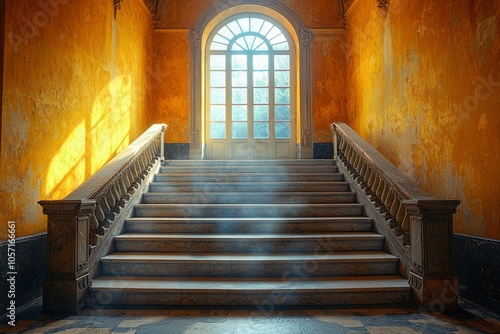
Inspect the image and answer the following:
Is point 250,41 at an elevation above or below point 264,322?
above

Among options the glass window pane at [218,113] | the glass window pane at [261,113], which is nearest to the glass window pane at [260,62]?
the glass window pane at [261,113]

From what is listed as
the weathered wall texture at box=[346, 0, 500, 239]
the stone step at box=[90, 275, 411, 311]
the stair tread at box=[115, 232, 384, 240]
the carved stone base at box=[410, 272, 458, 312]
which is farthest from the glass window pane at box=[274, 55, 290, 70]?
the carved stone base at box=[410, 272, 458, 312]

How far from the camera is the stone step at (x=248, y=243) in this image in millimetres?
4121

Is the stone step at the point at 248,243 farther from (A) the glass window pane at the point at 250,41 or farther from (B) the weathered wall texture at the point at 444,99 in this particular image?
(A) the glass window pane at the point at 250,41

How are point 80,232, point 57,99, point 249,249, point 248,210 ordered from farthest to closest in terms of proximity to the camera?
point 248,210 < point 57,99 < point 249,249 < point 80,232

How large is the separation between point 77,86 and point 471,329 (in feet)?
15.6

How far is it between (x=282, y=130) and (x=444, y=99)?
4.81 meters

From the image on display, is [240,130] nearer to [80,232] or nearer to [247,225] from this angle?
[247,225]

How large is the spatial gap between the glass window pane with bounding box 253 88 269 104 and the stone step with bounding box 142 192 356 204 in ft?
13.7

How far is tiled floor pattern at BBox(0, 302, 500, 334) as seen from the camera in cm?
289

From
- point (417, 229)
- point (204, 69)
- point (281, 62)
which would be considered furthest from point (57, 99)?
point (281, 62)

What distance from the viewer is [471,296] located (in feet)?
11.8

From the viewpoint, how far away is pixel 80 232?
11.1 feet

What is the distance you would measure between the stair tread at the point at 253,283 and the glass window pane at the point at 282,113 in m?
5.62
